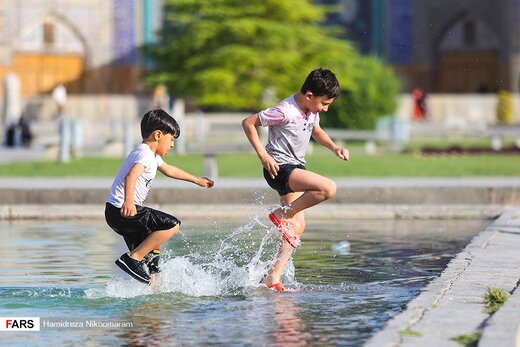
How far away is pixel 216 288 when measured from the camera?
9.27 meters

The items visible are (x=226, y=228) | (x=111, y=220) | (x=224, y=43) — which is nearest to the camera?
(x=111, y=220)

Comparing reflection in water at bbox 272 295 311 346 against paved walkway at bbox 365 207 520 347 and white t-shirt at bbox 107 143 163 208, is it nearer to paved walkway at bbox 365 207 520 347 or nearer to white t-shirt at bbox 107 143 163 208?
paved walkway at bbox 365 207 520 347

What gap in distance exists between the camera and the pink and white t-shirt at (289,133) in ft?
31.3

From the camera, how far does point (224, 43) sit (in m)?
39.1

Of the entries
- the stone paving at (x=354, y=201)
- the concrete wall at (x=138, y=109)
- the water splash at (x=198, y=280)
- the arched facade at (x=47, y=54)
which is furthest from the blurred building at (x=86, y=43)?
the water splash at (x=198, y=280)

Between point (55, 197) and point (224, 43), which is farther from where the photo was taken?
point (224, 43)

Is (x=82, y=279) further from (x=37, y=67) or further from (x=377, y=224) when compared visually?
(x=37, y=67)

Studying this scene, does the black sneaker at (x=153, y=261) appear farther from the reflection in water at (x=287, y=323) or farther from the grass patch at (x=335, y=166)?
the grass patch at (x=335, y=166)

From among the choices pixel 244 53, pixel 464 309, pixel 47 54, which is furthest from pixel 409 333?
pixel 47 54

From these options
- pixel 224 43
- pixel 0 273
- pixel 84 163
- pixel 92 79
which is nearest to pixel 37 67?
pixel 92 79

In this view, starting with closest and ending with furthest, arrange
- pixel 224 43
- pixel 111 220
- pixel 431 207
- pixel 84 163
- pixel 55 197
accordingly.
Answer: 1. pixel 111 220
2. pixel 431 207
3. pixel 55 197
4. pixel 84 163
5. pixel 224 43

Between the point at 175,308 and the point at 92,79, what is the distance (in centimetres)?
4729

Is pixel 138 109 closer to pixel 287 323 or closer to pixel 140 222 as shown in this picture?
pixel 140 222

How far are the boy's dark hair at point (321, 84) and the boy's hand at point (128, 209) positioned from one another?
1.47 meters
